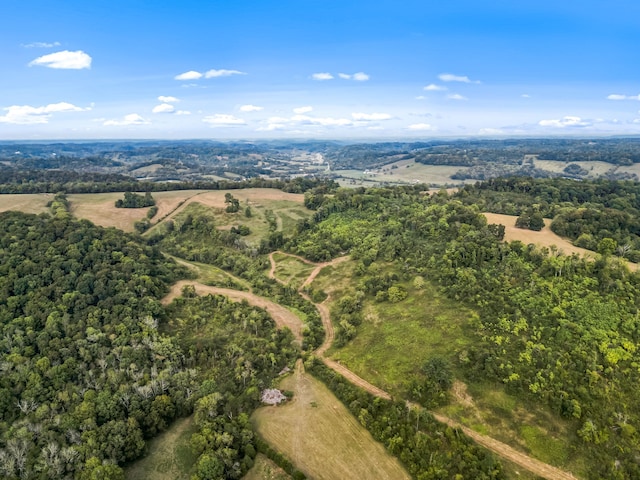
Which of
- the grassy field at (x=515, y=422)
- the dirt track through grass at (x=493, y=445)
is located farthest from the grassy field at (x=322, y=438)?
the grassy field at (x=515, y=422)

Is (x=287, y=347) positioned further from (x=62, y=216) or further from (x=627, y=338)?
(x=62, y=216)

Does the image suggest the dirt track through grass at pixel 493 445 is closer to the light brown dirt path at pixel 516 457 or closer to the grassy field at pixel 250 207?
the light brown dirt path at pixel 516 457

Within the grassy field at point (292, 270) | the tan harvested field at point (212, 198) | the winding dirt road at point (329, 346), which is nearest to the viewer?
the winding dirt road at point (329, 346)

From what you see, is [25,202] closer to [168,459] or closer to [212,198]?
[212,198]

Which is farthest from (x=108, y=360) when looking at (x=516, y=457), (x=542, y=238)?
(x=542, y=238)

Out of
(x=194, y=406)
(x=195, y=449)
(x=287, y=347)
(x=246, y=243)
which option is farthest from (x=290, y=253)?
(x=195, y=449)
